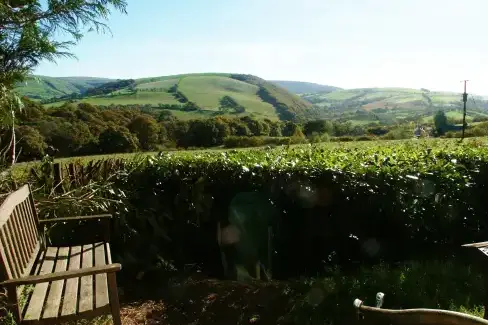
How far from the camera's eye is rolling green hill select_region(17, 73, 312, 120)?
101019mm

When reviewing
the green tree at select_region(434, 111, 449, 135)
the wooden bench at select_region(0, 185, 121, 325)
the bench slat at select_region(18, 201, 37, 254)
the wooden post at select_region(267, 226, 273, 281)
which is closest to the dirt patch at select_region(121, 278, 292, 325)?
the wooden post at select_region(267, 226, 273, 281)

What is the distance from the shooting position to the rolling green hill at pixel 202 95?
331 feet

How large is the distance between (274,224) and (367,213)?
1.03 meters

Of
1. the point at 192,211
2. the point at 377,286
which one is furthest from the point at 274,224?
the point at 377,286

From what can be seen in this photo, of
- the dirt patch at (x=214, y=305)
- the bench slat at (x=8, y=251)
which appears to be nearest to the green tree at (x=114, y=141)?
the dirt patch at (x=214, y=305)

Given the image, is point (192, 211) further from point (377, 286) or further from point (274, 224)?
point (377, 286)

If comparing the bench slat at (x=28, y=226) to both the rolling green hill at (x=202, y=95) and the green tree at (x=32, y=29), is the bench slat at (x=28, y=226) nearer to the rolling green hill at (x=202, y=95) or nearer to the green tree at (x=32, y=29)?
the green tree at (x=32, y=29)

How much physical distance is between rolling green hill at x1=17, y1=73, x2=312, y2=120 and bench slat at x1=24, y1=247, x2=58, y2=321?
8611 cm

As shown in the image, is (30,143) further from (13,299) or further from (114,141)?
(114,141)

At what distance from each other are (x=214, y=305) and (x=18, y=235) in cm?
191

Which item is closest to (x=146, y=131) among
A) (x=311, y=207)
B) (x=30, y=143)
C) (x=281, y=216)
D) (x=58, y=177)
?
(x=30, y=143)

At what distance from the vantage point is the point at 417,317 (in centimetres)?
133

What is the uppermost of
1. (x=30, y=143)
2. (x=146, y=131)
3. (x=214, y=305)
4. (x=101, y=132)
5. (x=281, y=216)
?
(x=30, y=143)

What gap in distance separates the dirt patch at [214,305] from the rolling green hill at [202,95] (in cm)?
8540
